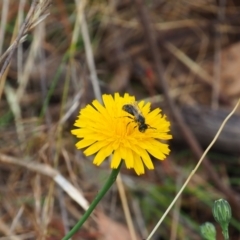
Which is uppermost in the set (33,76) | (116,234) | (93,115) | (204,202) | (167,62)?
(167,62)

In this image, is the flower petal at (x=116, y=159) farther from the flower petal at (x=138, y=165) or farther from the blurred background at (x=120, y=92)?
the blurred background at (x=120, y=92)

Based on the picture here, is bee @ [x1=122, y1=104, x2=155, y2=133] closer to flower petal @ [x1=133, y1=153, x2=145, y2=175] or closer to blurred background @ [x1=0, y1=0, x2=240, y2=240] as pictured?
flower petal @ [x1=133, y1=153, x2=145, y2=175]

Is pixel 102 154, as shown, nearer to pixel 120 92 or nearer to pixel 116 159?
pixel 116 159

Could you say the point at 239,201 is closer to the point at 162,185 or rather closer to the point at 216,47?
the point at 162,185

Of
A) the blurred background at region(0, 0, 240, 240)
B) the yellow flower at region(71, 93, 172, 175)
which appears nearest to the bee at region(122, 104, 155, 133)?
the yellow flower at region(71, 93, 172, 175)

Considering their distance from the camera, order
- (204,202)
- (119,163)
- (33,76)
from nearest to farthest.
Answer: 1. (119,163)
2. (204,202)
3. (33,76)

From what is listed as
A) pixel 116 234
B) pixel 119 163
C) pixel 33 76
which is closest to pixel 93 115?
pixel 119 163

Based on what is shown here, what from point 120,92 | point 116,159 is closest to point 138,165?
point 116,159

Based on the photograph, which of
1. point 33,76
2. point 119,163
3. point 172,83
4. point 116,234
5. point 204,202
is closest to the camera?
point 119,163
